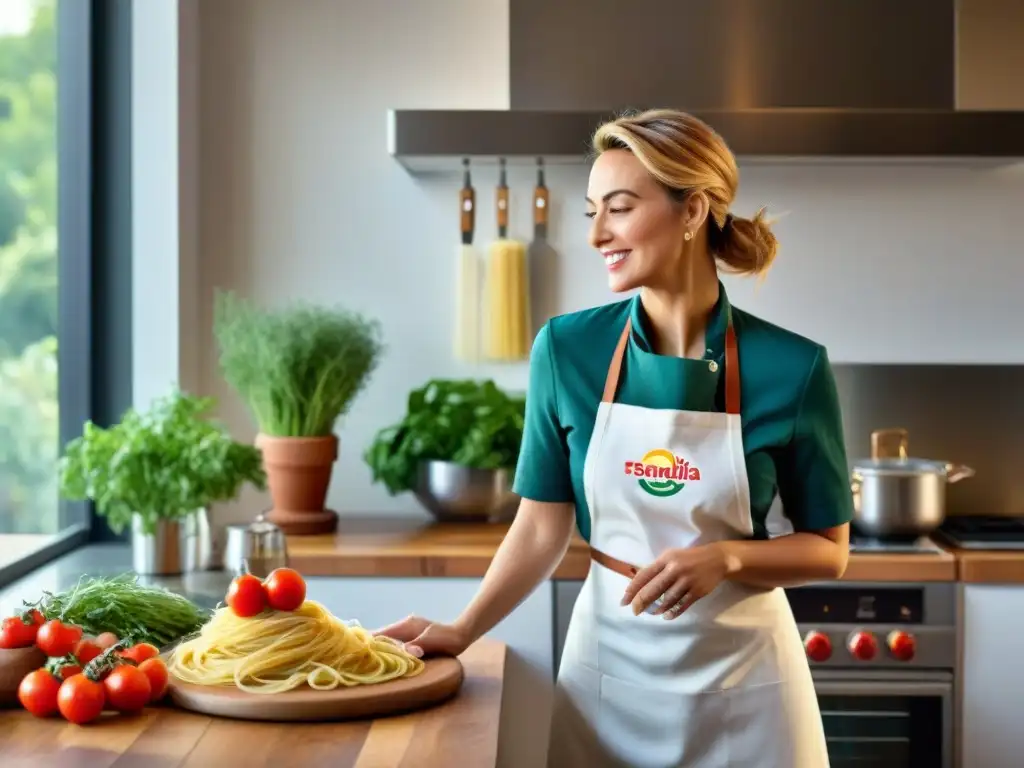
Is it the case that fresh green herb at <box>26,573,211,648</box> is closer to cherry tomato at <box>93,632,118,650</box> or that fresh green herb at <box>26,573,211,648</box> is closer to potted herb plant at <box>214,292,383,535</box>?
cherry tomato at <box>93,632,118,650</box>

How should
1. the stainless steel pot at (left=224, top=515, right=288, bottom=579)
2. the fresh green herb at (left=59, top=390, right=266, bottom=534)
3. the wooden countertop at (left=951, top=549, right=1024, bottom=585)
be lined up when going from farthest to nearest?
the wooden countertop at (left=951, top=549, right=1024, bottom=585) < the fresh green herb at (left=59, top=390, right=266, bottom=534) < the stainless steel pot at (left=224, top=515, right=288, bottom=579)

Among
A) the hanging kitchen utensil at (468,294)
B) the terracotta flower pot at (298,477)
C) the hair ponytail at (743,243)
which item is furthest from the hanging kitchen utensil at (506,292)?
the hair ponytail at (743,243)

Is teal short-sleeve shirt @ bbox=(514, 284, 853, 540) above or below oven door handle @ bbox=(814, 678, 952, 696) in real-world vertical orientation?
above

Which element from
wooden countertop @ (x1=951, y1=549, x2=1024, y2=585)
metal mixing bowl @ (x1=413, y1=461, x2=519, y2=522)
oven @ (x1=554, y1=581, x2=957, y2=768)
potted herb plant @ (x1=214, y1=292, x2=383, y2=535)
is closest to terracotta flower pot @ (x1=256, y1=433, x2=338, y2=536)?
potted herb plant @ (x1=214, y1=292, x2=383, y2=535)

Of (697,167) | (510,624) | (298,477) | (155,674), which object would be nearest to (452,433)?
(298,477)

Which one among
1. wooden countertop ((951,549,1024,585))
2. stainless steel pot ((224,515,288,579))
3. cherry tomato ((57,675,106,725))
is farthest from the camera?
wooden countertop ((951,549,1024,585))

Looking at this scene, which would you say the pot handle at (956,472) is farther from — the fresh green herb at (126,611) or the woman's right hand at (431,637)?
the fresh green herb at (126,611)

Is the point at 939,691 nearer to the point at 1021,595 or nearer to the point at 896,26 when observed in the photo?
the point at 1021,595

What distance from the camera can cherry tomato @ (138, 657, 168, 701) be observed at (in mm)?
1799

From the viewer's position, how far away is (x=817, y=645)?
2.84 m

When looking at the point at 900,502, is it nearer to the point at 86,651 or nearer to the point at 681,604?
the point at 681,604

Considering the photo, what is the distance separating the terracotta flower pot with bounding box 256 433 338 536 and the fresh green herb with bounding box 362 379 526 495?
0.53ft

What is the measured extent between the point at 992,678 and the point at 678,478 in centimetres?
121

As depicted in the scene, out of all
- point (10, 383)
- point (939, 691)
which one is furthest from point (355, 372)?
point (939, 691)
